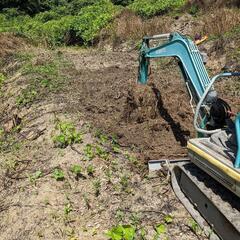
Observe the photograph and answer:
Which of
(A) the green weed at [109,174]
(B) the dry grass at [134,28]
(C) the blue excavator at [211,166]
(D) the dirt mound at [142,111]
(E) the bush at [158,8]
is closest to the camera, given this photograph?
(C) the blue excavator at [211,166]

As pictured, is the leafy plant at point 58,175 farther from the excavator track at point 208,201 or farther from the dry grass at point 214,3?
the dry grass at point 214,3

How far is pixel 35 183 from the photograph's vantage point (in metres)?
6.12

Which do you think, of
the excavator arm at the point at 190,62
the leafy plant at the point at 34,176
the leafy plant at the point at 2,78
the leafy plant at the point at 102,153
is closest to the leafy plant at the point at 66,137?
the leafy plant at the point at 102,153

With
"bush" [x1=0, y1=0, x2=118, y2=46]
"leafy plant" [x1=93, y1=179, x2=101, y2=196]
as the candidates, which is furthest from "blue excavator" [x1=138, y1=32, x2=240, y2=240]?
"bush" [x1=0, y1=0, x2=118, y2=46]

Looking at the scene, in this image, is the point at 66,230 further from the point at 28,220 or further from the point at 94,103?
the point at 94,103

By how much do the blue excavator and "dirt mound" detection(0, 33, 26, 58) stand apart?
1171cm

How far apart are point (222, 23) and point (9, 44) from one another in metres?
8.37

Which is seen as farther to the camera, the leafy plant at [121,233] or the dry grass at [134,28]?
the dry grass at [134,28]

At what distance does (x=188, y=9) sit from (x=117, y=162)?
1599 cm

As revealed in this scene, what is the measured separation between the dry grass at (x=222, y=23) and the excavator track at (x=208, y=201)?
33.6 ft

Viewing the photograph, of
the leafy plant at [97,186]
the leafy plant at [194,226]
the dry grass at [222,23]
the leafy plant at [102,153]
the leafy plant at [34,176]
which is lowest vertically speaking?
the leafy plant at [194,226]

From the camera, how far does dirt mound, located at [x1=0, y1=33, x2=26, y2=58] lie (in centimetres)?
1711

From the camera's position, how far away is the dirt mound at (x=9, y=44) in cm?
1711

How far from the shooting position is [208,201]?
16.5ft
